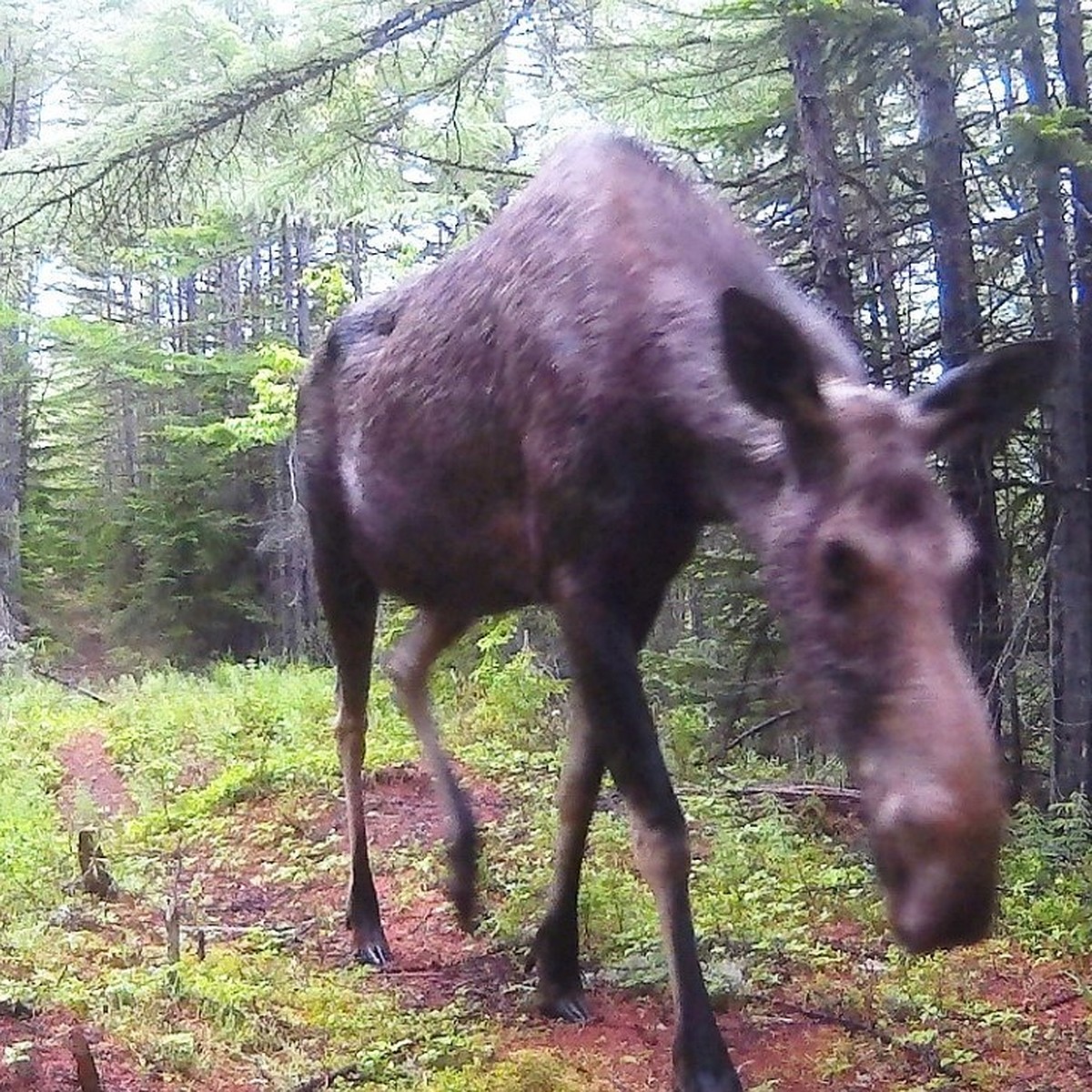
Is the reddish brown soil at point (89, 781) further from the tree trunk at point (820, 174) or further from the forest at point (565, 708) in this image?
the tree trunk at point (820, 174)

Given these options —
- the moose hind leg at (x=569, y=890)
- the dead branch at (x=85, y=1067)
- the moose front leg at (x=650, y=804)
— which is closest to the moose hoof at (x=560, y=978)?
the moose hind leg at (x=569, y=890)

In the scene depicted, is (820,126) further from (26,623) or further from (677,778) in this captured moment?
(26,623)

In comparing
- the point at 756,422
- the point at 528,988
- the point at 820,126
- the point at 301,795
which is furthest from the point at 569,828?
the point at 820,126

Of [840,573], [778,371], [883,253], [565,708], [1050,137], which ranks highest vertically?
[883,253]

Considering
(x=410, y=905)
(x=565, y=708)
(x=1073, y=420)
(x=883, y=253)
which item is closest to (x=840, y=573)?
(x=410, y=905)

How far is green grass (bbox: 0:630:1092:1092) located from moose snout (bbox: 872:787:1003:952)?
1.51 metres

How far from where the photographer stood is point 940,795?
222cm

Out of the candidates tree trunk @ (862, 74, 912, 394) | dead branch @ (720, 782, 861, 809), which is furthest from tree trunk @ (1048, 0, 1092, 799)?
dead branch @ (720, 782, 861, 809)

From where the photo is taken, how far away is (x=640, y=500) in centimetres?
350

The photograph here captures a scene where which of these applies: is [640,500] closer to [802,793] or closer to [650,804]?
[650,804]

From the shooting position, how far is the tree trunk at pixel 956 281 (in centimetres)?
659

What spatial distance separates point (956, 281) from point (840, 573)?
476 cm

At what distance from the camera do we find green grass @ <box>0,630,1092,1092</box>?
368cm

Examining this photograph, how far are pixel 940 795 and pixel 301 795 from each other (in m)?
5.77
